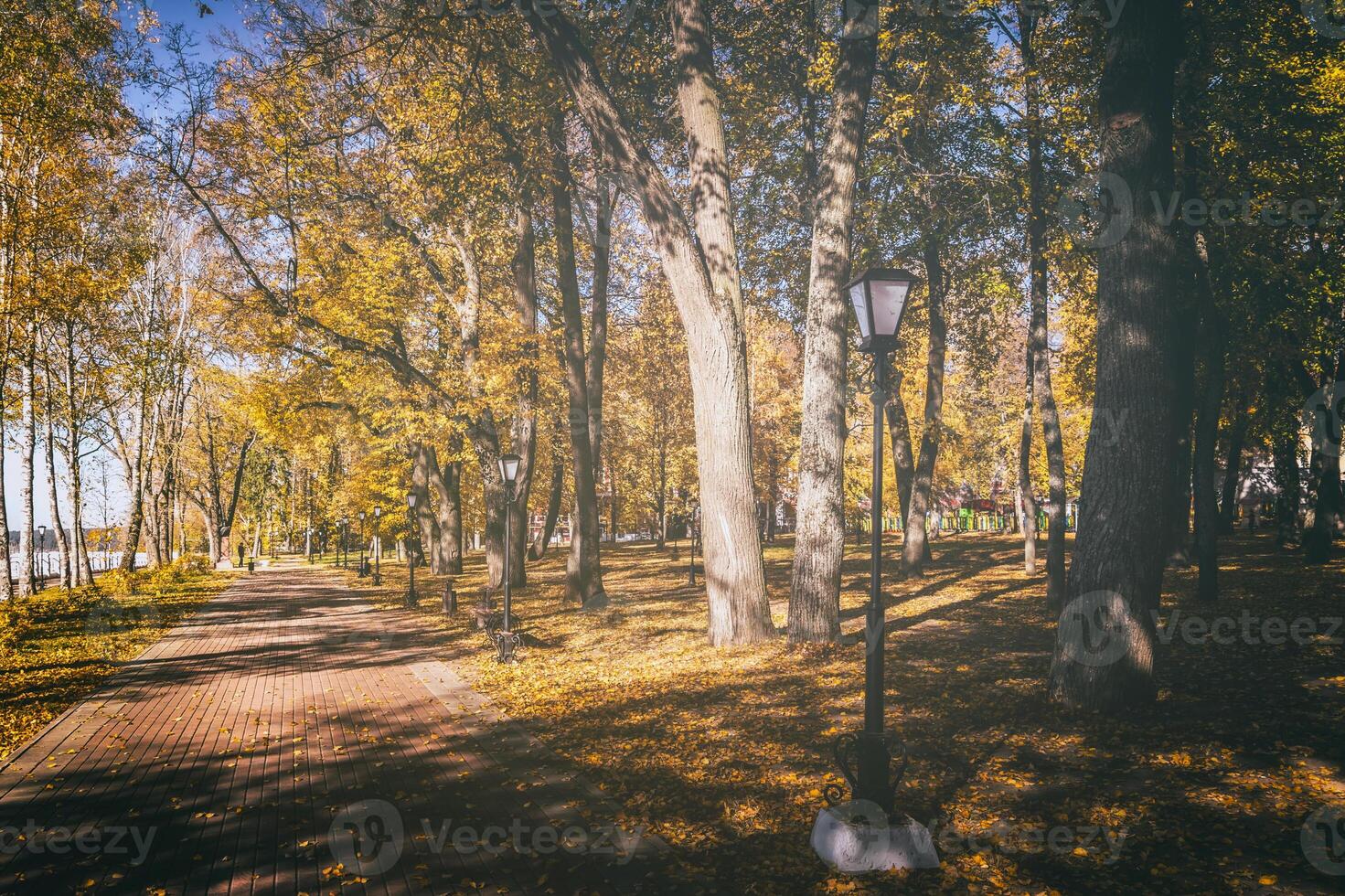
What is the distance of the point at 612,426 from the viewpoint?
37.1 metres

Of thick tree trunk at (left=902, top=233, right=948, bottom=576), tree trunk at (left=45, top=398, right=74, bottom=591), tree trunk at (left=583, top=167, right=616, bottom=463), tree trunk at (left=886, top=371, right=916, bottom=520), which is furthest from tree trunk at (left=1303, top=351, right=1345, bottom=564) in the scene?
tree trunk at (left=45, top=398, right=74, bottom=591)

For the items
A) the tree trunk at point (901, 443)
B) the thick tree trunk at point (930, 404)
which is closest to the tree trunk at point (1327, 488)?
the thick tree trunk at point (930, 404)

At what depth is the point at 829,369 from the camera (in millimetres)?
10086

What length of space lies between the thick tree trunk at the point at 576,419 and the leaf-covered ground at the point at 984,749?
15.9 feet

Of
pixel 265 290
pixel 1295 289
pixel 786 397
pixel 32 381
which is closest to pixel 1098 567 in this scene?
pixel 1295 289

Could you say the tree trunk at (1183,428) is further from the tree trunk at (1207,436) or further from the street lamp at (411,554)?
the street lamp at (411,554)

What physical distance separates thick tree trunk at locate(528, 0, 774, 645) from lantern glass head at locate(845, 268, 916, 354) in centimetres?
469

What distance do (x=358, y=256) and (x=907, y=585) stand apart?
17243 mm

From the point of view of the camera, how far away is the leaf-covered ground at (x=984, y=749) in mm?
4262

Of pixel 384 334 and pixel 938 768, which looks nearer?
pixel 938 768

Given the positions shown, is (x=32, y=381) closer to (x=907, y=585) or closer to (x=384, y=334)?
(x=384, y=334)

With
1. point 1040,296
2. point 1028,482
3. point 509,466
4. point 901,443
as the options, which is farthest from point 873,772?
point 901,443

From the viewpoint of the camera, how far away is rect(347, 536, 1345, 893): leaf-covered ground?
14.0 feet

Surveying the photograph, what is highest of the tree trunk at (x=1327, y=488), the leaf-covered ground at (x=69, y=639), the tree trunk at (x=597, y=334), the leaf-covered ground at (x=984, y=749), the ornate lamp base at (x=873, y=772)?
the tree trunk at (x=597, y=334)
